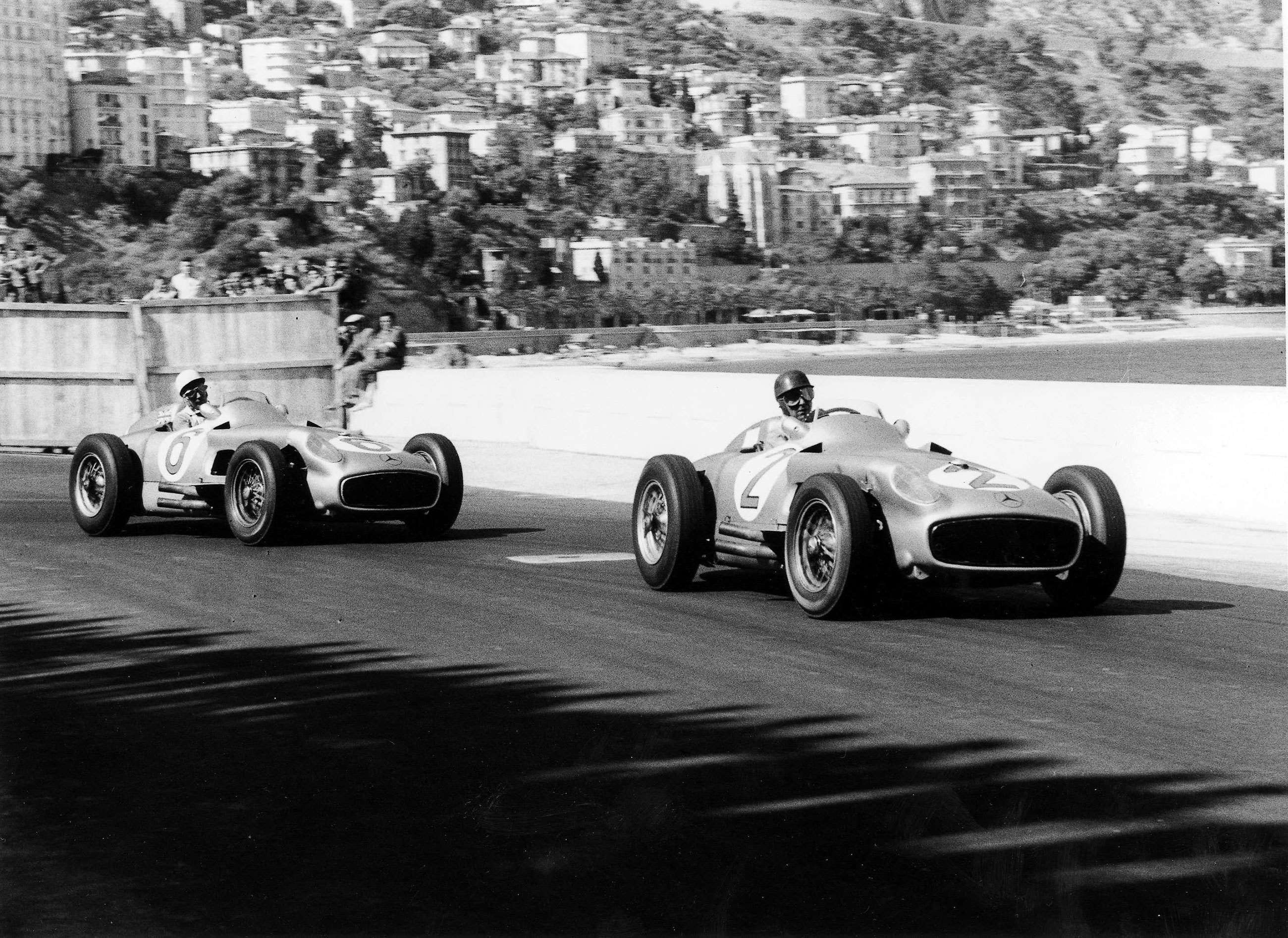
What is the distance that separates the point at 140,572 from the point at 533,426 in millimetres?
10941

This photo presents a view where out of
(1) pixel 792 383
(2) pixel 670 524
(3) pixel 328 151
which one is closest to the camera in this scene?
(2) pixel 670 524

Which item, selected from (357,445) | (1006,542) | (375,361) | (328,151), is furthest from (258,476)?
(328,151)

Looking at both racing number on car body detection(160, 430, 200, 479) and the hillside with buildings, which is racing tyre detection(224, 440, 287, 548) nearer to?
racing number on car body detection(160, 430, 200, 479)

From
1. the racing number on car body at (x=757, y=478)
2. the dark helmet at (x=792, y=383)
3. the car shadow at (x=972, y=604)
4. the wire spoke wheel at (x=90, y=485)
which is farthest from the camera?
Answer: the wire spoke wheel at (x=90, y=485)

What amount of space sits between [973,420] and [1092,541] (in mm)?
7433

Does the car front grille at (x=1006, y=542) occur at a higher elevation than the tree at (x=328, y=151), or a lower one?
lower

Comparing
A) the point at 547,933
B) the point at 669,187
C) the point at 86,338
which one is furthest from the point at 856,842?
the point at 669,187

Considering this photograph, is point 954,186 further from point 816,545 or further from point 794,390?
point 816,545

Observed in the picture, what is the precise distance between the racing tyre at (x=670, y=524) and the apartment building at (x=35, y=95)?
163623mm

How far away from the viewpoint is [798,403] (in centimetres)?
1048

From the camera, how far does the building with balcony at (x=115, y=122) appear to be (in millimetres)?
187125

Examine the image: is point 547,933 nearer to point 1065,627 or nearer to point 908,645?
point 908,645

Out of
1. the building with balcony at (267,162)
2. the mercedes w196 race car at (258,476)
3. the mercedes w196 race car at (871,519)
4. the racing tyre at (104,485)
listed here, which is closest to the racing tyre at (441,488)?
the mercedes w196 race car at (258,476)

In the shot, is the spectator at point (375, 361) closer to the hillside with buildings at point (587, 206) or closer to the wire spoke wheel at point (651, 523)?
the wire spoke wheel at point (651, 523)
